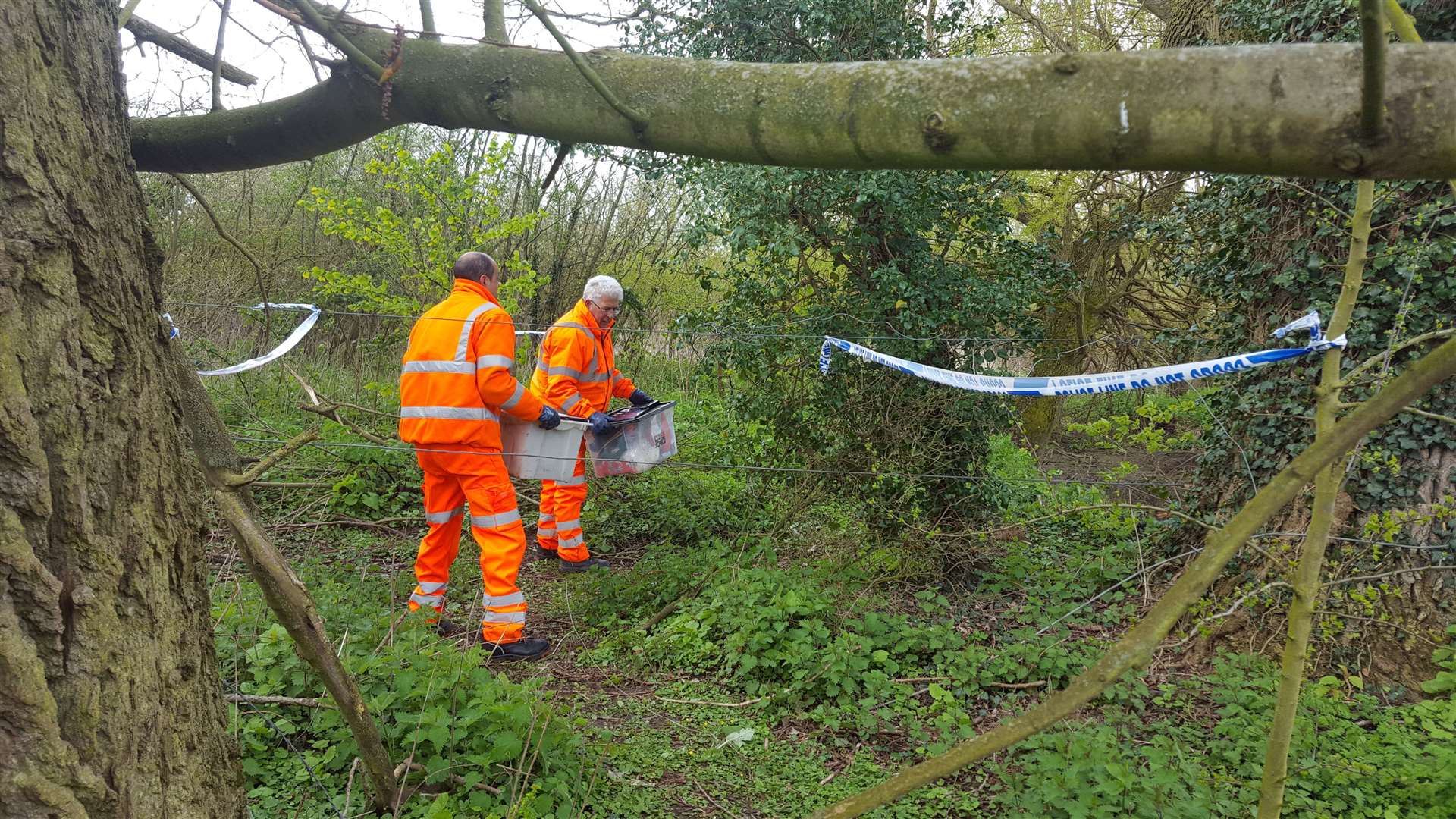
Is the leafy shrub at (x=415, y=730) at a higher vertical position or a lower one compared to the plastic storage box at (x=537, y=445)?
lower

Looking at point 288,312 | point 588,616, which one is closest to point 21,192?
point 588,616

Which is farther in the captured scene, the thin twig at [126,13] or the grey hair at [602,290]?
the grey hair at [602,290]

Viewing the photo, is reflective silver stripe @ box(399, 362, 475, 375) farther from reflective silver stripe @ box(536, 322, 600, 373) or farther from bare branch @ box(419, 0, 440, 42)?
bare branch @ box(419, 0, 440, 42)

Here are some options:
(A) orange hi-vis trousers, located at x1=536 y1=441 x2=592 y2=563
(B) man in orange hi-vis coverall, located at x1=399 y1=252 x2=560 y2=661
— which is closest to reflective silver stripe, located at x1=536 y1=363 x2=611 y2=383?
(A) orange hi-vis trousers, located at x1=536 y1=441 x2=592 y2=563

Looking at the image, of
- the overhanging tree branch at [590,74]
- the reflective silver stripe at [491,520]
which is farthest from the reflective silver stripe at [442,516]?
the overhanging tree branch at [590,74]

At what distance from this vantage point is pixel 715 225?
6.29 meters

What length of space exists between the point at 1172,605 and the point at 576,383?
505 centimetres

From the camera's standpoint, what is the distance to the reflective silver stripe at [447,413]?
451 cm

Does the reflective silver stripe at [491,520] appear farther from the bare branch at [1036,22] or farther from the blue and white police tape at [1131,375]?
the bare branch at [1036,22]

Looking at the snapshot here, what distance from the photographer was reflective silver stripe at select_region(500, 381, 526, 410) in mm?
4574

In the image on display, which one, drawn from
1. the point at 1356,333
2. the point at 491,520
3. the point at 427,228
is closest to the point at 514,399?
the point at 491,520

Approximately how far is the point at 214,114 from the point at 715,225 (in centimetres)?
442

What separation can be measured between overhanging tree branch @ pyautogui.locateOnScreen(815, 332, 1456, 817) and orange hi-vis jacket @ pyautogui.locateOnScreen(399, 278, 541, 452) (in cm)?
362

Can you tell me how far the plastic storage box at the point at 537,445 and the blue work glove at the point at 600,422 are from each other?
15 centimetres
